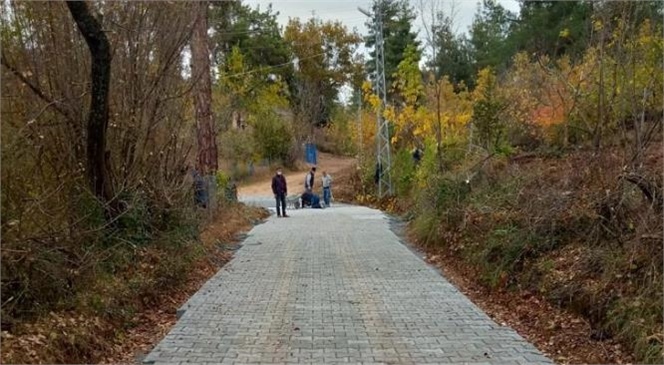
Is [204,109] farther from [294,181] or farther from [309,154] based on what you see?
[309,154]

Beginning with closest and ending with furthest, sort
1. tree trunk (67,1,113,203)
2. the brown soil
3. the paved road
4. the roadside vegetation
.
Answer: the brown soil → the paved road → the roadside vegetation → tree trunk (67,1,113,203)

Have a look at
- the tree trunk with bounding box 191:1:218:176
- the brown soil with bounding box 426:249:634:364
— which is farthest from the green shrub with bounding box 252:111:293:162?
the brown soil with bounding box 426:249:634:364

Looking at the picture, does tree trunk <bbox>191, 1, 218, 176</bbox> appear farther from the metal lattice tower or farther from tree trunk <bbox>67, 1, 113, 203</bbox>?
the metal lattice tower

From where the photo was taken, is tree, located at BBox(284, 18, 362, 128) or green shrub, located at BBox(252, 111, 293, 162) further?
tree, located at BBox(284, 18, 362, 128)

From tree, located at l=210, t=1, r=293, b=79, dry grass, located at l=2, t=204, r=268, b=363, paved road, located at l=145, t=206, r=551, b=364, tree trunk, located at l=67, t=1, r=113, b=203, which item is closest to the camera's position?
dry grass, located at l=2, t=204, r=268, b=363

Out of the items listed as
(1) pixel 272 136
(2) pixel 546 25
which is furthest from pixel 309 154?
(2) pixel 546 25

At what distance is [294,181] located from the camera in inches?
1720

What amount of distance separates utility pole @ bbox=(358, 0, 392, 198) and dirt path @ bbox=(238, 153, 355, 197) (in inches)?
383

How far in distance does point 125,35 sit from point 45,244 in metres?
4.33

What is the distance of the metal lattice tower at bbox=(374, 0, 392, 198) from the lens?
27.3m

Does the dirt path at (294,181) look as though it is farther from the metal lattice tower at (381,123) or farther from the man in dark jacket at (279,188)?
the man in dark jacket at (279,188)

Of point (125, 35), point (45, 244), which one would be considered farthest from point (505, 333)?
point (125, 35)

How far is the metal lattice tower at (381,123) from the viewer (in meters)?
27.3

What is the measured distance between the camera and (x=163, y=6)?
10453mm
